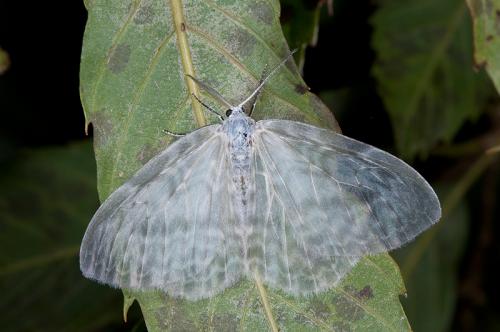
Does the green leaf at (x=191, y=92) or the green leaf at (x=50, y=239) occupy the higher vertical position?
the green leaf at (x=191, y=92)

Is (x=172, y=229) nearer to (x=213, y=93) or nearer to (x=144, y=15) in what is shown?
(x=213, y=93)

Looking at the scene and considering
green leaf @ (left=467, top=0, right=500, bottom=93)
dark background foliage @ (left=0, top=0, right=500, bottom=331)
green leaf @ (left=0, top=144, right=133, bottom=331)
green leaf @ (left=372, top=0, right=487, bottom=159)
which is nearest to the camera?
green leaf @ (left=467, top=0, right=500, bottom=93)

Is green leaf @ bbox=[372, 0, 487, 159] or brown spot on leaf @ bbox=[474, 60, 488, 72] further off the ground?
brown spot on leaf @ bbox=[474, 60, 488, 72]

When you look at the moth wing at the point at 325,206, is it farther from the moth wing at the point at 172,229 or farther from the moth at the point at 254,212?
the moth wing at the point at 172,229

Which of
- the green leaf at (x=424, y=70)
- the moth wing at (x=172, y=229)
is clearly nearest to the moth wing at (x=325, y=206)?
the moth wing at (x=172, y=229)

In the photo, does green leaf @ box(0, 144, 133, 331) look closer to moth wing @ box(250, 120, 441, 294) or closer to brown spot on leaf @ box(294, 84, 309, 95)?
A: moth wing @ box(250, 120, 441, 294)

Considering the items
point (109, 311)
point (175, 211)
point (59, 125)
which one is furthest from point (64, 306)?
point (175, 211)

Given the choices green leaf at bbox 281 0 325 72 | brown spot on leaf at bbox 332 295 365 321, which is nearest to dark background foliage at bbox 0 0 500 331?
green leaf at bbox 281 0 325 72

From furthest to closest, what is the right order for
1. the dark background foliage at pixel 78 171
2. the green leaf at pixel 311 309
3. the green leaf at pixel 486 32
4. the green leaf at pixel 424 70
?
1. the dark background foliage at pixel 78 171
2. the green leaf at pixel 424 70
3. the green leaf at pixel 486 32
4. the green leaf at pixel 311 309
